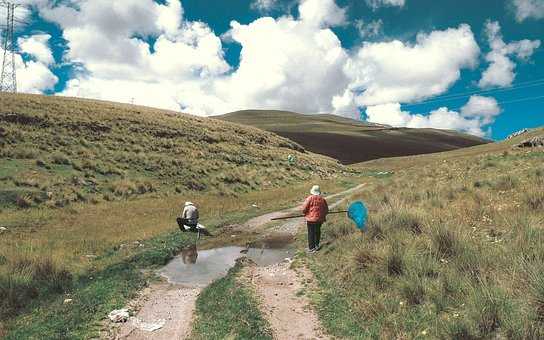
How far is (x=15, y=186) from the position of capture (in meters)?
24.0

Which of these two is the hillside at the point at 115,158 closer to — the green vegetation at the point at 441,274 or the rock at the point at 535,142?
the green vegetation at the point at 441,274

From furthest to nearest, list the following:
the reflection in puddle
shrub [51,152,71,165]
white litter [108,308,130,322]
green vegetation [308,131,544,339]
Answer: shrub [51,152,71,165], the reflection in puddle, white litter [108,308,130,322], green vegetation [308,131,544,339]

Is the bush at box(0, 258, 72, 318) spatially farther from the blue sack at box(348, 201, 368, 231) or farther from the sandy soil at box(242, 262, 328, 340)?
the blue sack at box(348, 201, 368, 231)

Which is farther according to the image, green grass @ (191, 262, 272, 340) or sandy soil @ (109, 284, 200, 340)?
sandy soil @ (109, 284, 200, 340)

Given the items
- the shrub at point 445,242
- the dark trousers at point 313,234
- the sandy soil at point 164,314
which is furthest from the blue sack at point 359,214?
the sandy soil at point 164,314

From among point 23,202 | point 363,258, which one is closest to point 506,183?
point 363,258

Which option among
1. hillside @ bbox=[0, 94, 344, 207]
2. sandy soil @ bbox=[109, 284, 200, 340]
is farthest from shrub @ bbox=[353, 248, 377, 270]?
hillside @ bbox=[0, 94, 344, 207]

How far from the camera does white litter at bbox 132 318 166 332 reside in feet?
26.0

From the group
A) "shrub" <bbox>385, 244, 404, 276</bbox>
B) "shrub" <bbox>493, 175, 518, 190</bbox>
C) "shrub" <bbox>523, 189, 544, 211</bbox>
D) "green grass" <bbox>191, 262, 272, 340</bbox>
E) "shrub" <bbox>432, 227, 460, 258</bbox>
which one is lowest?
"green grass" <bbox>191, 262, 272, 340</bbox>

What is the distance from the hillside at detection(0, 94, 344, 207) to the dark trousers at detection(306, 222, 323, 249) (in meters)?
16.1

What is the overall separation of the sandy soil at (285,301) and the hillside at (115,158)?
52.6 ft

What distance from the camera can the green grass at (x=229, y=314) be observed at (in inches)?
292

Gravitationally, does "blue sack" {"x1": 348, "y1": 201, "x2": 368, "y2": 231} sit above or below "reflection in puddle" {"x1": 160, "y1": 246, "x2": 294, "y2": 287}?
above

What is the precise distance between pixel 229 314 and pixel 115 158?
31022mm
